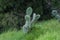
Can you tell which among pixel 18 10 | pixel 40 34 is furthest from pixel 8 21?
pixel 40 34

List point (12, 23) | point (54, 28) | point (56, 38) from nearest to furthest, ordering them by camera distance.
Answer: point (56, 38) → point (54, 28) → point (12, 23)

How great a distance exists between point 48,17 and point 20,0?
102 centimetres

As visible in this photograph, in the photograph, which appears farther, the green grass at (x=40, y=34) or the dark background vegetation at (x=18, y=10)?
the dark background vegetation at (x=18, y=10)

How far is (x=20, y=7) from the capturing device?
692cm

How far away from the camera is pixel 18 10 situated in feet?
22.6

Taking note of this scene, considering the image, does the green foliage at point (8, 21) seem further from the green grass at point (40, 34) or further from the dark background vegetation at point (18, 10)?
the green grass at point (40, 34)

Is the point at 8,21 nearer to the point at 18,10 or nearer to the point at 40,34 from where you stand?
the point at 18,10

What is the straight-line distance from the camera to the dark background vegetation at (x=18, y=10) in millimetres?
6598

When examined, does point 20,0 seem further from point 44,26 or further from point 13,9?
point 44,26

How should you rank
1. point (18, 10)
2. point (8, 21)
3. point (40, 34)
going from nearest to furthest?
1. point (40, 34)
2. point (8, 21)
3. point (18, 10)

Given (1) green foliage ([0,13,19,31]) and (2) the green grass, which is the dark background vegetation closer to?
(1) green foliage ([0,13,19,31])

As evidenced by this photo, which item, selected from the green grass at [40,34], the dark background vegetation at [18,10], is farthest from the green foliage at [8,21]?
the green grass at [40,34]

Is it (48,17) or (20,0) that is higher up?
(20,0)

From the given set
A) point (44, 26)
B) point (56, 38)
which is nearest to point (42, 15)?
point (44, 26)
